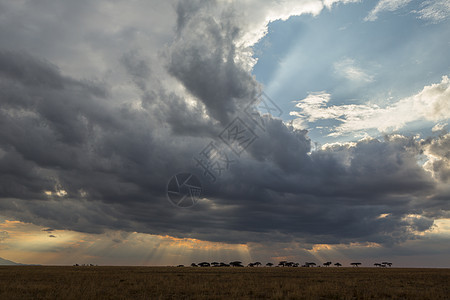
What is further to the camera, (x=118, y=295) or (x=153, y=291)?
(x=153, y=291)

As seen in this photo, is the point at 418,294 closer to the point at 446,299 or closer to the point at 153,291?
the point at 446,299

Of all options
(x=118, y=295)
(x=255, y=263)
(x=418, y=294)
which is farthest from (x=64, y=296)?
(x=255, y=263)

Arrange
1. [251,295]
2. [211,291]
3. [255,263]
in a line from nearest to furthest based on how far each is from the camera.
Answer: [251,295]
[211,291]
[255,263]

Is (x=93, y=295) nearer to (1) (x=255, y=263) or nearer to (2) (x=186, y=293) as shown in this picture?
(2) (x=186, y=293)

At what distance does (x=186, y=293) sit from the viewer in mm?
33250

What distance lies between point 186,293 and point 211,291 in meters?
2.64

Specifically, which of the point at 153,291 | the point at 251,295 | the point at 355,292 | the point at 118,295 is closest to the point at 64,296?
the point at 118,295

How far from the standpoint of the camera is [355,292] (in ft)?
108

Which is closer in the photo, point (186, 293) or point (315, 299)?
point (315, 299)

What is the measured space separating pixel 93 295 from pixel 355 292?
24203mm

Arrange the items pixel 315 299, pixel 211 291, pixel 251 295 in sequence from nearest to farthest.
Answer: pixel 315 299, pixel 251 295, pixel 211 291

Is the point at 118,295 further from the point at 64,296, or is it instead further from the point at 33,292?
the point at 33,292

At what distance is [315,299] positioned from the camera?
2853cm

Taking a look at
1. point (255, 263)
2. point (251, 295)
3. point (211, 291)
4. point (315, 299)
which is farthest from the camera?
point (255, 263)
